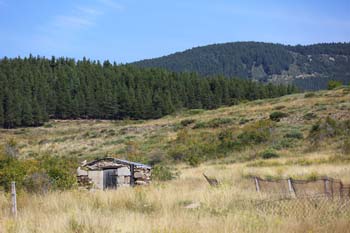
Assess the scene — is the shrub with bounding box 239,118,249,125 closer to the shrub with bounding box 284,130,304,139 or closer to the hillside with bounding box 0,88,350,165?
the hillside with bounding box 0,88,350,165

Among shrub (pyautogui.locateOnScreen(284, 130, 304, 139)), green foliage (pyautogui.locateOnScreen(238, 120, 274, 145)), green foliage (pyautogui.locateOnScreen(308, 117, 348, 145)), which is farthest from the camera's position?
green foliage (pyautogui.locateOnScreen(238, 120, 274, 145))

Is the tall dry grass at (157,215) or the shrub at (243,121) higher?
the shrub at (243,121)

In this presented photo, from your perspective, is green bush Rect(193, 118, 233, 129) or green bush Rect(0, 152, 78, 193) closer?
green bush Rect(0, 152, 78, 193)

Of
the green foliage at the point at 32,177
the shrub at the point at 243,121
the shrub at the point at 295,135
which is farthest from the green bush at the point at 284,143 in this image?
the green foliage at the point at 32,177

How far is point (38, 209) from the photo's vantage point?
1077 centimetres

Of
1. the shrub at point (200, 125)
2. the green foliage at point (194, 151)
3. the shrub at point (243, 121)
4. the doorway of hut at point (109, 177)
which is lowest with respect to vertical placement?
the green foliage at point (194, 151)

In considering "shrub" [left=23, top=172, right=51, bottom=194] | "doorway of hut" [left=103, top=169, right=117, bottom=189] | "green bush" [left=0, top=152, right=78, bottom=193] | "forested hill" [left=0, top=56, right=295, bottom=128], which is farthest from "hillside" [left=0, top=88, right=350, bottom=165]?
"forested hill" [left=0, top=56, right=295, bottom=128]

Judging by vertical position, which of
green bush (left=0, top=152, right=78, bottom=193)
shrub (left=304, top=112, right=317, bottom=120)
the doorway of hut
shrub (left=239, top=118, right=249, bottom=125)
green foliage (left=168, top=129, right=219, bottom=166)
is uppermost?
shrub (left=304, top=112, right=317, bottom=120)

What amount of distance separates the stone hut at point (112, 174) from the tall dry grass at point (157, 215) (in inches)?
181

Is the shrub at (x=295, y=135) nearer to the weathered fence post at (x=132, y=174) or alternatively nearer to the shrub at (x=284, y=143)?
the shrub at (x=284, y=143)

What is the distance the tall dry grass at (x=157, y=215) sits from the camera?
7.36 metres

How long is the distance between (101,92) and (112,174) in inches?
3236

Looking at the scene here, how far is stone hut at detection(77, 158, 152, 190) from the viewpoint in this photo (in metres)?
18.2

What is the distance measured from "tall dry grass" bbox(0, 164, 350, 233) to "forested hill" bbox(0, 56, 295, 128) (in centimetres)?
7752
